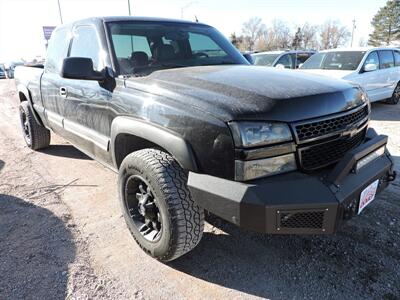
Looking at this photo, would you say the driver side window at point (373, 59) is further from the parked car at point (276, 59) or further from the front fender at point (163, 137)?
the front fender at point (163, 137)

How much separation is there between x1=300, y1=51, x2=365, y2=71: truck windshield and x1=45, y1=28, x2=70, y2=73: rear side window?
6293 mm

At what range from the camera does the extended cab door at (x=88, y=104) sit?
288 centimetres

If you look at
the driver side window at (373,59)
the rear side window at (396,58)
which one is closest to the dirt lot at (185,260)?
the driver side window at (373,59)

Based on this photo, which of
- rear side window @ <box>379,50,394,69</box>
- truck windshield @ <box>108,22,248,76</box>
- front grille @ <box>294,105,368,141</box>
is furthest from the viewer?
rear side window @ <box>379,50,394,69</box>

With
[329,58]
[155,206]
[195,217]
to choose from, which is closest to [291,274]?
[195,217]

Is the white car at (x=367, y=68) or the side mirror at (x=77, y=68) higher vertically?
the side mirror at (x=77, y=68)

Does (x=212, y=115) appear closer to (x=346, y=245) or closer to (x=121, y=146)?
(x=121, y=146)

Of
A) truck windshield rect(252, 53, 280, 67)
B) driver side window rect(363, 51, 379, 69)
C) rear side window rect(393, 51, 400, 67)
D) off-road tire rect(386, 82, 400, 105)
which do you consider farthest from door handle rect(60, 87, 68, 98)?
rear side window rect(393, 51, 400, 67)

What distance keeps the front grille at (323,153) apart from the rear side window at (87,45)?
1.87m

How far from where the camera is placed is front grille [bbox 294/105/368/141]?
6.37 ft

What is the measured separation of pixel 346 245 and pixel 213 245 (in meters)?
1.05

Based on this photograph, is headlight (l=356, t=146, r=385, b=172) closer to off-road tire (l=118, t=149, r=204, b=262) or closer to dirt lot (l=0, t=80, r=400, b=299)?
dirt lot (l=0, t=80, r=400, b=299)

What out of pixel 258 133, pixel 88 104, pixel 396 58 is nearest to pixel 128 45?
pixel 88 104

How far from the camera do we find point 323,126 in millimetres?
2047
